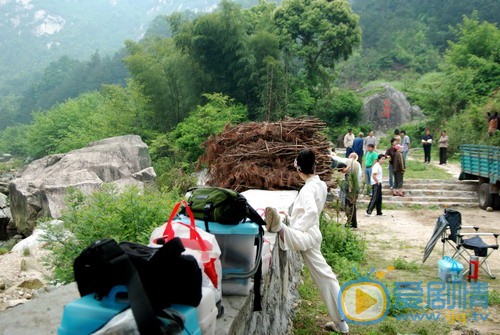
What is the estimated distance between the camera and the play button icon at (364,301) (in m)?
4.62

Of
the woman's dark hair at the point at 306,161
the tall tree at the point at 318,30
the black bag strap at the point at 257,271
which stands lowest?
the black bag strap at the point at 257,271

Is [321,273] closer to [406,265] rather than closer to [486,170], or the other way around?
[406,265]

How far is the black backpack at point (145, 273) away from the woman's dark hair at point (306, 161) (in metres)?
2.35

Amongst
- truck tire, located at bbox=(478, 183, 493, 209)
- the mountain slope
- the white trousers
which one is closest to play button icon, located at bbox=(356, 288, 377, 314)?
the white trousers

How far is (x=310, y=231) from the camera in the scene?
3.70 metres

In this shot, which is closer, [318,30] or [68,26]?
[318,30]

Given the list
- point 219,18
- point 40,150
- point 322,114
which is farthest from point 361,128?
point 40,150

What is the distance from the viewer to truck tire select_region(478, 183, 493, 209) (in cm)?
1244

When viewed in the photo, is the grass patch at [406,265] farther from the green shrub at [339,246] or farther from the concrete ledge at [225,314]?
the concrete ledge at [225,314]

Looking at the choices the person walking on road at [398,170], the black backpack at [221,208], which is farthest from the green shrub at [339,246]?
the person walking on road at [398,170]

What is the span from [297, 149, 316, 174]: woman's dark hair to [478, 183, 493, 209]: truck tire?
10.6m

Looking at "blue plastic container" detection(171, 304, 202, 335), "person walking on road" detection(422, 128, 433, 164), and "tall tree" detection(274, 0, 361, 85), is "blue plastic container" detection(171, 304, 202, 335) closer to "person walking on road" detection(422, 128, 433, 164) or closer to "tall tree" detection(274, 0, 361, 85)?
"person walking on road" detection(422, 128, 433, 164)

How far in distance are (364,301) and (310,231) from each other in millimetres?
1829

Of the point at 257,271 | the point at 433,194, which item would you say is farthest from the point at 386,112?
the point at 257,271
